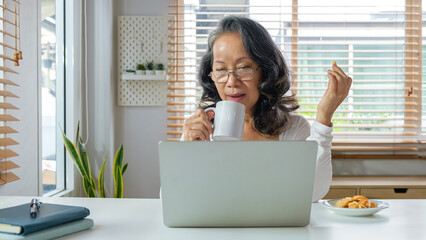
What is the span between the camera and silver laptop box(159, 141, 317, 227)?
3.06ft

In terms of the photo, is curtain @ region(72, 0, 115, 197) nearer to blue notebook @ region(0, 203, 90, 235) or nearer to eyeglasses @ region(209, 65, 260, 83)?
eyeglasses @ region(209, 65, 260, 83)

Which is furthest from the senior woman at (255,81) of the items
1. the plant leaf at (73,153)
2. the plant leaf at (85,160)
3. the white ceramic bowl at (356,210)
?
the plant leaf at (85,160)

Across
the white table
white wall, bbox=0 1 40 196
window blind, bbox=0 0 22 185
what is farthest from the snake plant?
the white table

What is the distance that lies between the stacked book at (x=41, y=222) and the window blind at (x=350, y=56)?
Result: 2.42 metres

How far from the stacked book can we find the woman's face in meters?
0.78

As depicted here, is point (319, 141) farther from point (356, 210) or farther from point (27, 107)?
point (27, 107)

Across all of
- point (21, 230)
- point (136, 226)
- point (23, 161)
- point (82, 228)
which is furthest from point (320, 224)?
point (23, 161)

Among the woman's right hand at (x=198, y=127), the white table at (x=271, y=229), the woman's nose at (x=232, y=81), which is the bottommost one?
the white table at (x=271, y=229)

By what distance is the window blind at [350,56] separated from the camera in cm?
345

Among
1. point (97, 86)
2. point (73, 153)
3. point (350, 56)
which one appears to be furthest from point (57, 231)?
point (350, 56)

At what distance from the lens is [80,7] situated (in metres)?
3.09

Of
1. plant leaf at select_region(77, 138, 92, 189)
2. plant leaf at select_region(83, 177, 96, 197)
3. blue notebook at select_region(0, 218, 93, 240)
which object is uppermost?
blue notebook at select_region(0, 218, 93, 240)

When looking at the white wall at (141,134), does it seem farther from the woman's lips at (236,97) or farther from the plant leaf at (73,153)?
the woman's lips at (236,97)

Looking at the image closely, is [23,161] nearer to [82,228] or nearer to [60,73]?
[60,73]
